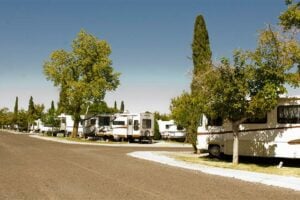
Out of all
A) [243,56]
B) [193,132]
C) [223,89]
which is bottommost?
[193,132]

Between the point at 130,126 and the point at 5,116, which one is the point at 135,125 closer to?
the point at 130,126

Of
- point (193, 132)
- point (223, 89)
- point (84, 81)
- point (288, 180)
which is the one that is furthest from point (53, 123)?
point (288, 180)

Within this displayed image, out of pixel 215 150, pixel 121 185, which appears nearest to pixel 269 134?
pixel 215 150

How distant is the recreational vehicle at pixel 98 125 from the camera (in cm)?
4609

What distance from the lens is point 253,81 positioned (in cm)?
1903

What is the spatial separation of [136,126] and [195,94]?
807 inches

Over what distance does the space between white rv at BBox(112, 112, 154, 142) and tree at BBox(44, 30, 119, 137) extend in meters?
7.27

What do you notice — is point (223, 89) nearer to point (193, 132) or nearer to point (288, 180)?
point (288, 180)

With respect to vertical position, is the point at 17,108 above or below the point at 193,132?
above

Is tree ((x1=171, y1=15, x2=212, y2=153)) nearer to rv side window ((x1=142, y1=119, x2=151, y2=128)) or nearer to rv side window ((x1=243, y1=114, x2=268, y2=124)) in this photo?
rv side window ((x1=243, y1=114, x2=268, y2=124))

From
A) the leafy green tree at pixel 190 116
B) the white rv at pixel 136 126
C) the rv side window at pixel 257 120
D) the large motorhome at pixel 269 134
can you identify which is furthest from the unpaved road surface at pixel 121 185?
the white rv at pixel 136 126

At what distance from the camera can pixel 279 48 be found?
1925 centimetres

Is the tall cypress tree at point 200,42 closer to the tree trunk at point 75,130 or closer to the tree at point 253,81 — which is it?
the tree at point 253,81

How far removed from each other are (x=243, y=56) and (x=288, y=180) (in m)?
6.39
